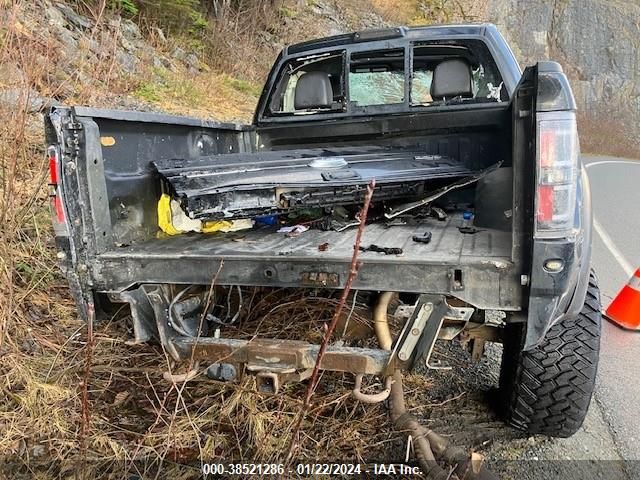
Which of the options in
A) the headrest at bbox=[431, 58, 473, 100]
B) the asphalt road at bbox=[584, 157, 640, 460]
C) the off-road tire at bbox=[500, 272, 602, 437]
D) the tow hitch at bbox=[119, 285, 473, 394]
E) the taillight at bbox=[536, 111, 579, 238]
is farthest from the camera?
the headrest at bbox=[431, 58, 473, 100]

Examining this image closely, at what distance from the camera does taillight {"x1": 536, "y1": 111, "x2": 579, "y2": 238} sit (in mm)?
1938

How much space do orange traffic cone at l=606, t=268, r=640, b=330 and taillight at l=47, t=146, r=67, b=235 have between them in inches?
158

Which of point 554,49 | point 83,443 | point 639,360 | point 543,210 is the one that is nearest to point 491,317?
point 543,210

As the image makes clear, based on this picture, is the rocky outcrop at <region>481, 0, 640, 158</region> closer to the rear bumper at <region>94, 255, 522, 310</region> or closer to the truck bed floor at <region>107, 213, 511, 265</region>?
the truck bed floor at <region>107, 213, 511, 265</region>

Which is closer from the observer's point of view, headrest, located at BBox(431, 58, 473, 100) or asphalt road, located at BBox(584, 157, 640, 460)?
asphalt road, located at BBox(584, 157, 640, 460)

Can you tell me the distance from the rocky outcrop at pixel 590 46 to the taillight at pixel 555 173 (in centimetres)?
2925

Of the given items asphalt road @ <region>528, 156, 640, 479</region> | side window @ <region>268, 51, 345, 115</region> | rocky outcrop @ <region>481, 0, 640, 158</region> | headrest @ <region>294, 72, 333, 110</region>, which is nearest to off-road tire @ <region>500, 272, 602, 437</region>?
asphalt road @ <region>528, 156, 640, 479</region>

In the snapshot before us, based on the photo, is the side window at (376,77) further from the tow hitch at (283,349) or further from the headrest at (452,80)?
the tow hitch at (283,349)

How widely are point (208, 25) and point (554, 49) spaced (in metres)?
26.8

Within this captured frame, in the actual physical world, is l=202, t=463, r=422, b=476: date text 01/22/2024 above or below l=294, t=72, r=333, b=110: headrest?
below

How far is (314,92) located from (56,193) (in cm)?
246

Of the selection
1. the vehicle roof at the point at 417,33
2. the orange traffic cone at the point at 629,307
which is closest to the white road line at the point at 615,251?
the orange traffic cone at the point at 629,307

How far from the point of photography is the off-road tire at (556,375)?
8.22 ft

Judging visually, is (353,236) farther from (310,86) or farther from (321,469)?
(310,86)
